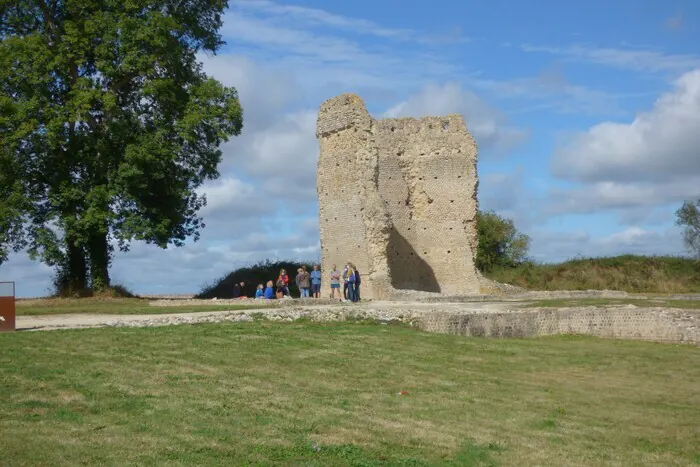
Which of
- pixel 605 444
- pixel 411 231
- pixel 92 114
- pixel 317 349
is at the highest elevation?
pixel 92 114

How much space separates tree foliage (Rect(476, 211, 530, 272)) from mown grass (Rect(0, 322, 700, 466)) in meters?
32.2

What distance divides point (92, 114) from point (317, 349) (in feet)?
72.5

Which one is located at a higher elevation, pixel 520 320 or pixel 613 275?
pixel 613 275

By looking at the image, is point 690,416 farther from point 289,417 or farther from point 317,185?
point 317,185

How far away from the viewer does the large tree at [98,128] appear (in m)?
32.5

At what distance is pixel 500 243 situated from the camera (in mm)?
51188

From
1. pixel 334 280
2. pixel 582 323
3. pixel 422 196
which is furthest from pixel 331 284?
pixel 582 323

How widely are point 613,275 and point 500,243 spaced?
790 cm

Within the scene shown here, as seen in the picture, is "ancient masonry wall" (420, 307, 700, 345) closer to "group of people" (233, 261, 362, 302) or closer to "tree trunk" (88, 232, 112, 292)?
"group of people" (233, 261, 362, 302)

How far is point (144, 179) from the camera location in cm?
3353

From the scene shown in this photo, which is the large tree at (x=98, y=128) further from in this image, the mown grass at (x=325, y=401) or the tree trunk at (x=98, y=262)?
the mown grass at (x=325, y=401)

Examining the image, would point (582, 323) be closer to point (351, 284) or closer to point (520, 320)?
point (520, 320)

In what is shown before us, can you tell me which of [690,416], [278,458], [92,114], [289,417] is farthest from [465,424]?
[92,114]

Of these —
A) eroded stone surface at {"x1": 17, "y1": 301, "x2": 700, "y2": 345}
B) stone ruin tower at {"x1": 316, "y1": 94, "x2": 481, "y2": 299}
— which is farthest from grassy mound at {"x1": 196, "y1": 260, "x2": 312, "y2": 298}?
eroded stone surface at {"x1": 17, "y1": 301, "x2": 700, "y2": 345}
